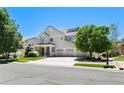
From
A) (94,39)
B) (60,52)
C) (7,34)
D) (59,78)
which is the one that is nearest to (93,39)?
(94,39)

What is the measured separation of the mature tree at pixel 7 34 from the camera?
33125mm

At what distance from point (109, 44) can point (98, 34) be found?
2132 mm

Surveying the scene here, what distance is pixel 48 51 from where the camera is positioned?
47062 millimetres

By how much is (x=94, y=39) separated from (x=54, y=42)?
1359cm

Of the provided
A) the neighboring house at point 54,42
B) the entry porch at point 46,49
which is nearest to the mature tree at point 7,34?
the entry porch at point 46,49

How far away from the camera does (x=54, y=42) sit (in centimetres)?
4759

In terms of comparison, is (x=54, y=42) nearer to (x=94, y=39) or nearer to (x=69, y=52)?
(x=69, y=52)

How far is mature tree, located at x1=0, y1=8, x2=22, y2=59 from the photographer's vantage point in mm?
33125

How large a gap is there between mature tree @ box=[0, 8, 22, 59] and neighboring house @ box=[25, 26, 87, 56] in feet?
39.5

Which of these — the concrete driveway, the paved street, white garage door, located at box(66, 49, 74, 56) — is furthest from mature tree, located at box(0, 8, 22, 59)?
the paved street

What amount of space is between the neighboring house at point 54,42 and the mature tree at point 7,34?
12032 millimetres

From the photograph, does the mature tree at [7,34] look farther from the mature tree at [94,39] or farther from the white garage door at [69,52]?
the white garage door at [69,52]
